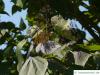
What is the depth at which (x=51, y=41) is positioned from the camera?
50.7 inches

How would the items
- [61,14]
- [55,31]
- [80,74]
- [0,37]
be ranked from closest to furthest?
[80,74]
[55,31]
[61,14]
[0,37]

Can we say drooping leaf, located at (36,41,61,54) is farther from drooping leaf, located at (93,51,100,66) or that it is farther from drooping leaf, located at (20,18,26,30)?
drooping leaf, located at (20,18,26,30)

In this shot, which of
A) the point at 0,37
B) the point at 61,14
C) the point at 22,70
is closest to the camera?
the point at 22,70

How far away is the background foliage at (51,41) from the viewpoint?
113 cm

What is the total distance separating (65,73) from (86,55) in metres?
0.09

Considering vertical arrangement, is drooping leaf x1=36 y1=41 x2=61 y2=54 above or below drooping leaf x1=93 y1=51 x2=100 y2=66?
above

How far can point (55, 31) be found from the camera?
1.31 metres

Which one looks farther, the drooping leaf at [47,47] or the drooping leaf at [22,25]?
the drooping leaf at [22,25]

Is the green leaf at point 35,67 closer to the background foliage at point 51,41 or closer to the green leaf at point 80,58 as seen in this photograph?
the background foliage at point 51,41

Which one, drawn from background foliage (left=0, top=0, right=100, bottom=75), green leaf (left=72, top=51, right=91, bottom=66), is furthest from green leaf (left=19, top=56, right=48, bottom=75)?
green leaf (left=72, top=51, right=91, bottom=66)

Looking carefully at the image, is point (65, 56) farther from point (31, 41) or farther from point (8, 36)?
point (8, 36)

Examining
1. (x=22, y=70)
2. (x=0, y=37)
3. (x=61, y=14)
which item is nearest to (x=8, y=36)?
(x=0, y=37)

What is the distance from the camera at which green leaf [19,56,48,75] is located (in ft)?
3.43

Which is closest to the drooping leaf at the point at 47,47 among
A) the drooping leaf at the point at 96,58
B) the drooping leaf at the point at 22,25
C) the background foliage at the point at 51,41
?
the background foliage at the point at 51,41
